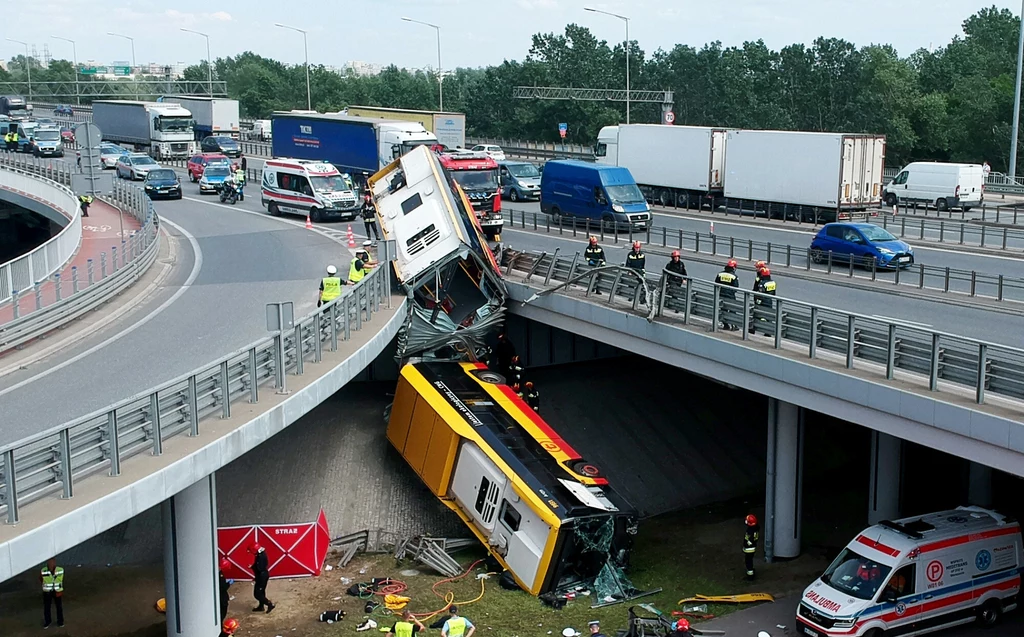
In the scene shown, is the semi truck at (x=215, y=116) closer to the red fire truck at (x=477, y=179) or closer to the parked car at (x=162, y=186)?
the parked car at (x=162, y=186)

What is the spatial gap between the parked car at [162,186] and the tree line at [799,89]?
42.1m

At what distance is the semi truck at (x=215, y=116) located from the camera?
3150 inches

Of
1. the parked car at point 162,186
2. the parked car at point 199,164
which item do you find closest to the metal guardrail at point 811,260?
the parked car at point 162,186

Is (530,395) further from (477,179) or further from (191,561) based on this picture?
(477,179)

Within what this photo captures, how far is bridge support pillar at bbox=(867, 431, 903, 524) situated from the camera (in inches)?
808

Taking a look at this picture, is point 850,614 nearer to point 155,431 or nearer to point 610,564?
point 610,564

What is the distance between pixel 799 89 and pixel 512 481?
65.8 metres

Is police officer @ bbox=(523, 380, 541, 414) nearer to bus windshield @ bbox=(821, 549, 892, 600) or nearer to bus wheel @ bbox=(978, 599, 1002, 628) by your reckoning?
bus windshield @ bbox=(821, 549, 892, 600)

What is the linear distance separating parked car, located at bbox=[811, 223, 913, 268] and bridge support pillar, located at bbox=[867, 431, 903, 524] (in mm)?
9020

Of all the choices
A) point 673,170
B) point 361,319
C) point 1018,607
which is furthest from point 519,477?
point 673,170

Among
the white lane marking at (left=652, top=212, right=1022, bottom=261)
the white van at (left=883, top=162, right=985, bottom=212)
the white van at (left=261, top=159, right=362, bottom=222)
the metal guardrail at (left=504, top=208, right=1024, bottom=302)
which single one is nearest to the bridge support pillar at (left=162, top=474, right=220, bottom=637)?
the metal guardrail at (left=504, top=208, right=1024, bottom=302)

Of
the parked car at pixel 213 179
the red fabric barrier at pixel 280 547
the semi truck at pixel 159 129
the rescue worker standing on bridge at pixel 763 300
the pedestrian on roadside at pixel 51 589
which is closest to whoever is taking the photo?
the pedestrian on roadside at pixel 51 589

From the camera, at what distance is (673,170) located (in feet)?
162

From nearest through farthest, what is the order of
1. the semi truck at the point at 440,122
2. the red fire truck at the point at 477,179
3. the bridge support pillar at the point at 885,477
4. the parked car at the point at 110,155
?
the bridge support pillar at the point at 885,477, the red fire truck at the point at 477,179, the semi truck at the point at 440,122, the parked car at the point at 110,155
